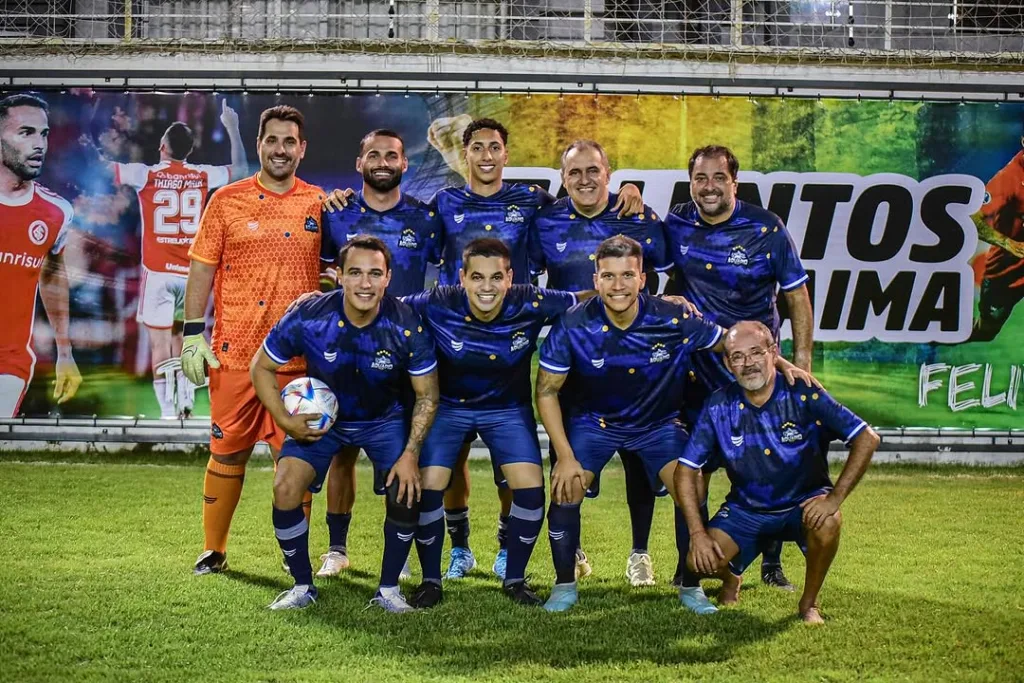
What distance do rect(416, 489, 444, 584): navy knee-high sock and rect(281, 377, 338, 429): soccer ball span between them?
575 millimetres

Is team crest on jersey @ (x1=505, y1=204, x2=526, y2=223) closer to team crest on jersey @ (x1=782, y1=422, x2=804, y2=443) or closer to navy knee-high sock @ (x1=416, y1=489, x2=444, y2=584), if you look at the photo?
navy knee-high sock @ (x1=416, y1=489, x2=444, y2=584)

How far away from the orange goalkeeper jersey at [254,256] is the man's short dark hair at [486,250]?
1.11 meters

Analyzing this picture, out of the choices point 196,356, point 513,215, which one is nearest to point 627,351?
point 513,215

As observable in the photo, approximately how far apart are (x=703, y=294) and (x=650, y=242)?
15.4 inches

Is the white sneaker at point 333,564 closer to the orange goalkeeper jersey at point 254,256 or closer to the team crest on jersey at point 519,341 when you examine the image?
the orange goalkeeper jersey at point 254,256

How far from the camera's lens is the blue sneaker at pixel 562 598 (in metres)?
4.86

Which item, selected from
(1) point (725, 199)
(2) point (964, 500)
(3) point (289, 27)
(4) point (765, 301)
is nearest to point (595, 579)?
(4) point (765, 301)

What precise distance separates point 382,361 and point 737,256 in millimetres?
1912

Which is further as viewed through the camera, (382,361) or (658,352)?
(658,352)

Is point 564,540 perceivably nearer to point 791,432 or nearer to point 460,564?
point 460,564

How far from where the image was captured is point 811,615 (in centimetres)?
467

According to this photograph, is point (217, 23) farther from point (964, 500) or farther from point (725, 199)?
point (964, 500)

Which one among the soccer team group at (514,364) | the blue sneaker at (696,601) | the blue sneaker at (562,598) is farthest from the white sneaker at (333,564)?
the blue sneaker at (696,601)

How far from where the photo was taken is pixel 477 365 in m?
5.14
